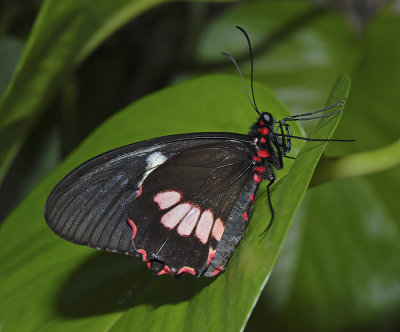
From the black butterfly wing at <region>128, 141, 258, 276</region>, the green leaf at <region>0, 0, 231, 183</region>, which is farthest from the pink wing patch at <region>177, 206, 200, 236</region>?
the green leaf at <region>0, 0, 231, 183</region>

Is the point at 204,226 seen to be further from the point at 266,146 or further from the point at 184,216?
the point at 266,146

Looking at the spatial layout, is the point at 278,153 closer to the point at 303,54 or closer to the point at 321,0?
the point at 303,54

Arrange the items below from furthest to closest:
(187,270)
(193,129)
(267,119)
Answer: (193,129)
(267,119)
(187,270)

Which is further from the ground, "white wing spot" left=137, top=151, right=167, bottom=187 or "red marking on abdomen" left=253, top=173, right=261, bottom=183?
"white wing spot" left=137, top=151, right=167, bottom=187

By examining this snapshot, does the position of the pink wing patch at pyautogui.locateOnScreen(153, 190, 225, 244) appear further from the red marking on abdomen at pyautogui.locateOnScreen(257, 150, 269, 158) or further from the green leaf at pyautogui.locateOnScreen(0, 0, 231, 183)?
the green leaf at pyautogui.locateOnScreen(0, 0, 231, 183)

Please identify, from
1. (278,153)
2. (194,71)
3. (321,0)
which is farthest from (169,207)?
(321,0)

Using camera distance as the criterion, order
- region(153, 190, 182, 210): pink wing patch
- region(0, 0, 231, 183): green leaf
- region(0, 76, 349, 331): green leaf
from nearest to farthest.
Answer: region(0, 76, 349, 331): green leaf < region(153, 190, 182, 210): pink wing patch < region(0, 0, 231, 183): green leaf

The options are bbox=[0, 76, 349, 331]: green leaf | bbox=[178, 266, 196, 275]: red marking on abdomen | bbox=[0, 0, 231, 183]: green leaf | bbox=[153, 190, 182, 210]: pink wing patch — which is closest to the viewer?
bbox=[0, 76, 349, 331]: green leaf

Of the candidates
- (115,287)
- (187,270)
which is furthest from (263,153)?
(115,287)
